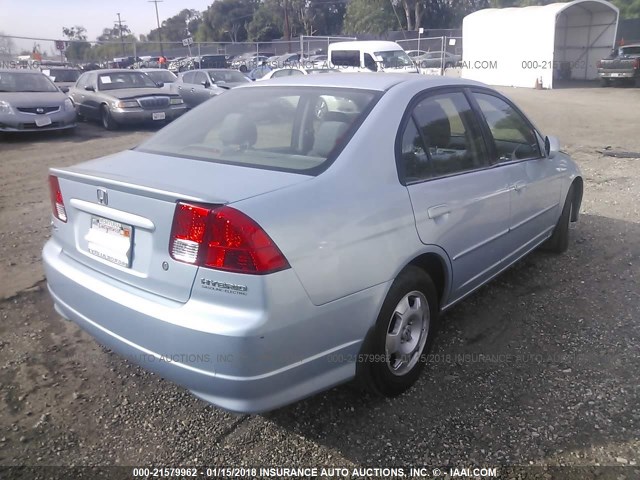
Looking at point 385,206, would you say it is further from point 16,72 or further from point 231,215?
point 16,72

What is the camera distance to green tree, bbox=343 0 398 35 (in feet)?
193

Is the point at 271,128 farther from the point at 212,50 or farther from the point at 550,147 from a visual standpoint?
the point at 212,50

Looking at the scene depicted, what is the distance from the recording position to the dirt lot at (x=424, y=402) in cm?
257

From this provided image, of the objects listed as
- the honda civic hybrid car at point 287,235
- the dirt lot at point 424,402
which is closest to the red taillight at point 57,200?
the honda civic hybrid car at point 287,235

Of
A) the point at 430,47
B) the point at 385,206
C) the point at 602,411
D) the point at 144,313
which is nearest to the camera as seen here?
A: the point at 144,313

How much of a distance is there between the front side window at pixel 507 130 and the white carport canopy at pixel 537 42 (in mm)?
21855

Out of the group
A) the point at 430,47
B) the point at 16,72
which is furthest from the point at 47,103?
the point at 430,47

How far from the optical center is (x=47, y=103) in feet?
39.8

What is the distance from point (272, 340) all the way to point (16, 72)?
13.1 metres

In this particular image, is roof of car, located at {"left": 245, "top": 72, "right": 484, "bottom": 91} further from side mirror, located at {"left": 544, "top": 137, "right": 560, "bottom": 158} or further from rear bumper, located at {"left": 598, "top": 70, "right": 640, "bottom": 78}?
rear bumper, located at {"left": 598, "top": 70, "right": 640, "bottom": 78}

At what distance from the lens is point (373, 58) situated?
73.7ft

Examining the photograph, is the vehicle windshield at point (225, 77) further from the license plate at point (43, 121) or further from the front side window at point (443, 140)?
the front side window at point (443, 140)

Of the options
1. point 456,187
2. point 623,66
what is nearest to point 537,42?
point 623,66

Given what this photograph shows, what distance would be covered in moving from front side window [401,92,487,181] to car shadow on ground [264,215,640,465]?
113cm
